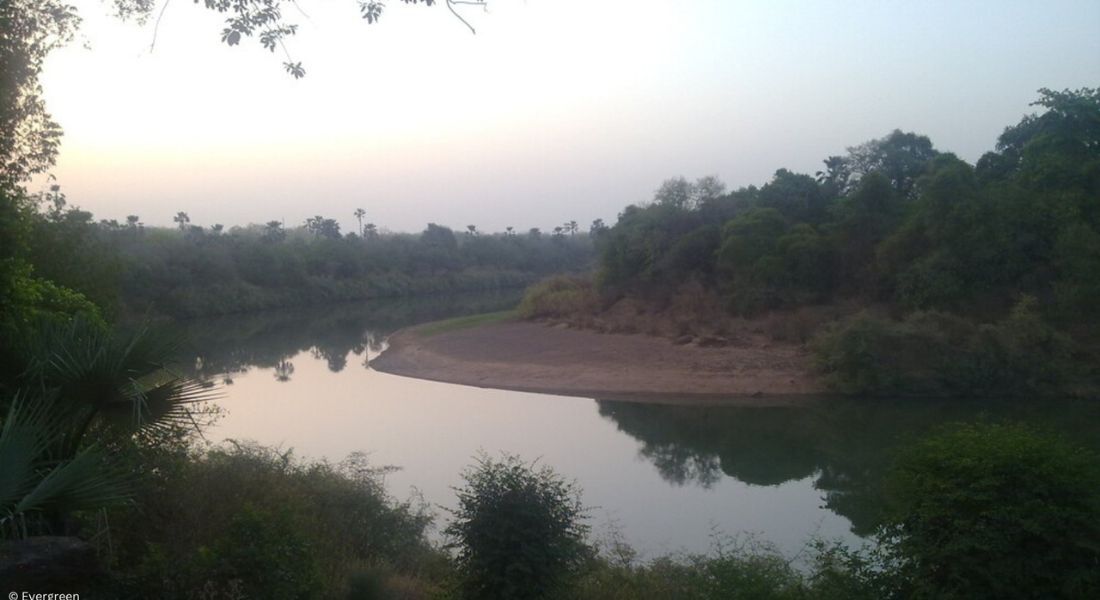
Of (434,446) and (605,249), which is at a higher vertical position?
(605,249)

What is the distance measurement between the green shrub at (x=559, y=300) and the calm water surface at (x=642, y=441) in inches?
520

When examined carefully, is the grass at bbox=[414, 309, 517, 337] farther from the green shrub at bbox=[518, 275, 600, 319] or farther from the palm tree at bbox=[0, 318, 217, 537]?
the palm tree at bbox=[0, 318, 217, 537]

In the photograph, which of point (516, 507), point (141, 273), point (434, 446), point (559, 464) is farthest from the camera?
point (141, 273)

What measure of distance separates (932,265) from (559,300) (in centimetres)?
1988

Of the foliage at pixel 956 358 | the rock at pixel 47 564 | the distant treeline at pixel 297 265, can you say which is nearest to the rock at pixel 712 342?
the foliage at pixel 956 358

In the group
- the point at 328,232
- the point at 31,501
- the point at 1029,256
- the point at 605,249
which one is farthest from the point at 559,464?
the point at 328,232

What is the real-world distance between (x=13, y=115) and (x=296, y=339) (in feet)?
126

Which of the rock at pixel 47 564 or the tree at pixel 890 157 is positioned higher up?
the tree at pixel 890 157

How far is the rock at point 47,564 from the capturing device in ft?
15.1

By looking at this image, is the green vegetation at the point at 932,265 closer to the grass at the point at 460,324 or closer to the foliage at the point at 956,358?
the foliage at the point at 956,358

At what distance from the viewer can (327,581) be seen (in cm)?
639

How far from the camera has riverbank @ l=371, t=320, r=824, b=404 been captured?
26312mm

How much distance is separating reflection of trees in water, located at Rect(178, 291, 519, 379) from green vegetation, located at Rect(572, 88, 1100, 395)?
11.9 m

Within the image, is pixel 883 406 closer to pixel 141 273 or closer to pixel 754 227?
pixel 754 227
